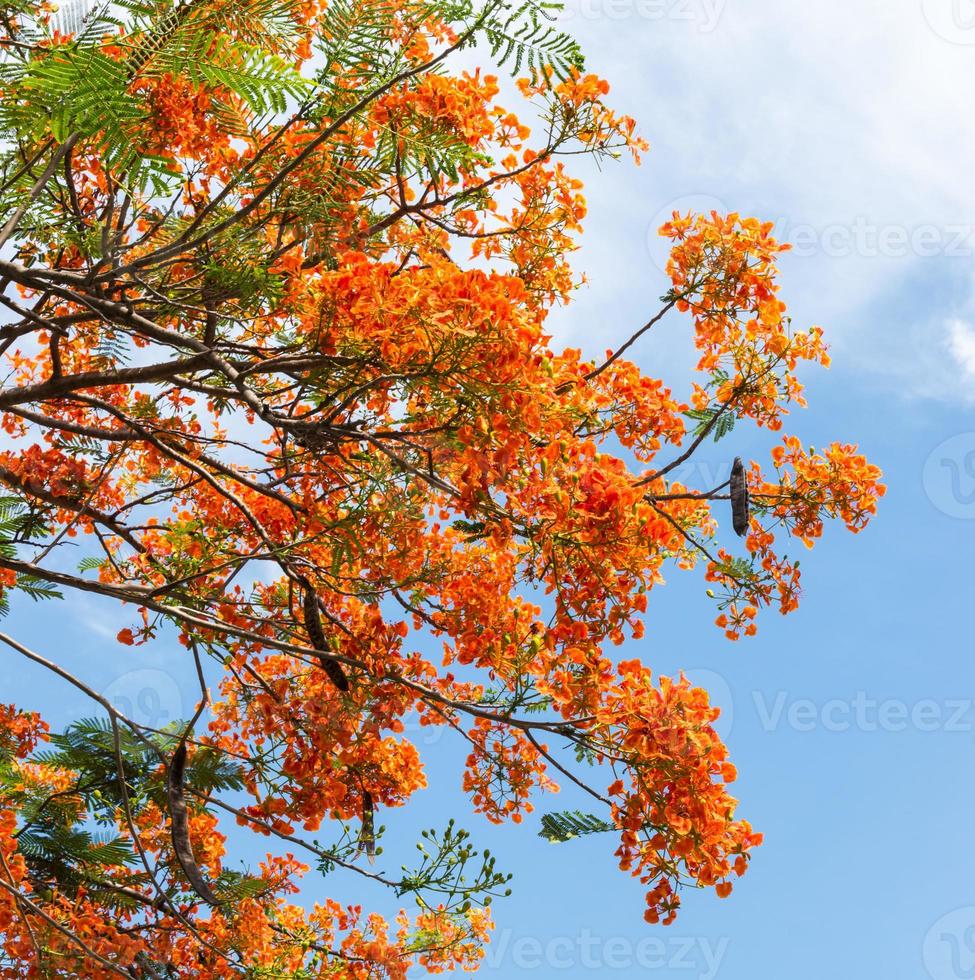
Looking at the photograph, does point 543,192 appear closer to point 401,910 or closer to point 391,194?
point 391,194

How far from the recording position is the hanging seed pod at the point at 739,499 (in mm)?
4281

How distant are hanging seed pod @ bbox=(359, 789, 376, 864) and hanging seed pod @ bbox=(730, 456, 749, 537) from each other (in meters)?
2.23

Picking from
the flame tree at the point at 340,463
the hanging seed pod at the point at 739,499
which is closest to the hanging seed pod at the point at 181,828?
the flame tree at the point at 340,463

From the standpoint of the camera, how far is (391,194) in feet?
16.4

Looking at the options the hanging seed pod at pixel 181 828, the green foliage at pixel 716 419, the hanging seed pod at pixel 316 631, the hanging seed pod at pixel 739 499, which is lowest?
the hanging seed pod at pixel 181 828

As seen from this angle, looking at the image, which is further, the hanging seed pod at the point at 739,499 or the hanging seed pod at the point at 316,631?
the hanging seed pod at the point at 316,631

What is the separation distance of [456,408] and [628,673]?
44.7 inches

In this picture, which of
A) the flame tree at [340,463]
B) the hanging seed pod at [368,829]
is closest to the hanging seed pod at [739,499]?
the flame tree at [340,463]

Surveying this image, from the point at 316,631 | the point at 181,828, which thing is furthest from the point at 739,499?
the point at 181,828

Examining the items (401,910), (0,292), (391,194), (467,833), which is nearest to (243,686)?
(467,833)

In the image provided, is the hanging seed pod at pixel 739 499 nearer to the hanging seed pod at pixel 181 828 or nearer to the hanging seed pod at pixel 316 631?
the hanging seed pod at pixel 316 631

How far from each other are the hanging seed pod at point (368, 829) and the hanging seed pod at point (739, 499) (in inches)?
87.8

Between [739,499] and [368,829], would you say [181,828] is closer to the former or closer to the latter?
[368,829]

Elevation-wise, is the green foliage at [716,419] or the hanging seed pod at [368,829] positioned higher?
the green foliage at [716,419]
